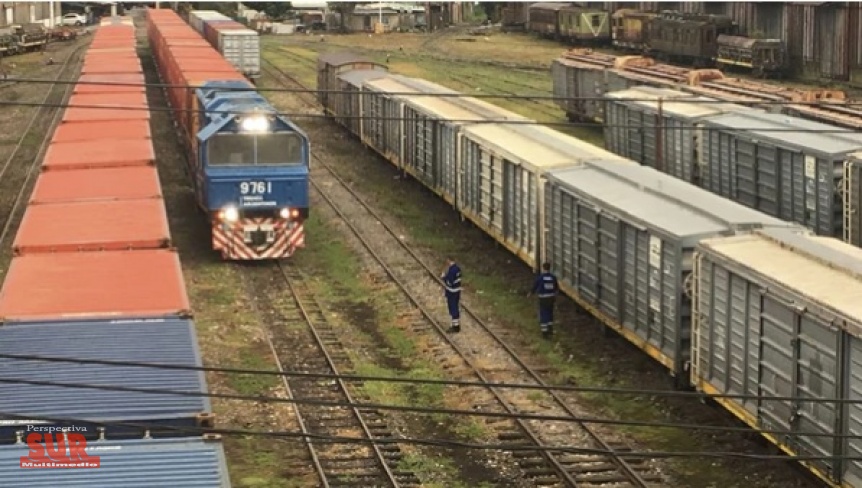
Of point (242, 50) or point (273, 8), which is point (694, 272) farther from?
point (273, 8)

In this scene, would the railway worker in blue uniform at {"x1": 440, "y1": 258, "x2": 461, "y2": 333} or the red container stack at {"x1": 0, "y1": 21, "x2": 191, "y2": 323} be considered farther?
the railway worker in blue uniform at {"x1": 440, "y1": 258, "x2": 461, "y2": 333}

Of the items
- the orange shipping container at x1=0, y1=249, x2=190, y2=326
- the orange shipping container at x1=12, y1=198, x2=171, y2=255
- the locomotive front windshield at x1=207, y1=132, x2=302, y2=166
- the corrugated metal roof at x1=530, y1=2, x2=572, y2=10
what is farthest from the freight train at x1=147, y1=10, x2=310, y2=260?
the corrugated metal roof at x1=530, y1=2, x2=572, y2=10

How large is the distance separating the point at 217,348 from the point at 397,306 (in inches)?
157

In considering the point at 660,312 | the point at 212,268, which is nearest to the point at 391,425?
the point at 660,312

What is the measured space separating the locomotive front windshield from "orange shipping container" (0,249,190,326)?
8193 millimetres

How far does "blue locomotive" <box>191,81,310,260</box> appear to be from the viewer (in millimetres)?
27141

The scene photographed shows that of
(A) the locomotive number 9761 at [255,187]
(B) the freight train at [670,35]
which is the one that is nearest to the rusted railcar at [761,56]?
(B) the freight train at [670,35]

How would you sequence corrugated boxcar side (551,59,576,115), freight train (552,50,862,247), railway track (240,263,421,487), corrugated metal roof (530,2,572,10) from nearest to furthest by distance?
railway track (240,263,421,487), freight train (552,50,862,247), corrugated boxcar side (551,59,576,115), corrugated metal roof (530,2,572,10)

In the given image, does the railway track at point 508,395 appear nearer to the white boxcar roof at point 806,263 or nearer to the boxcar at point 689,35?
the white boxcar roof at point 806,263

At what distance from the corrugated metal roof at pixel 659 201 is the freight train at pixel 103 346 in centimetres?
646

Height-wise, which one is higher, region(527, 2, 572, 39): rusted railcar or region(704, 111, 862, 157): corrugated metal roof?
region(527, 2, 572, 39): rusted railcar

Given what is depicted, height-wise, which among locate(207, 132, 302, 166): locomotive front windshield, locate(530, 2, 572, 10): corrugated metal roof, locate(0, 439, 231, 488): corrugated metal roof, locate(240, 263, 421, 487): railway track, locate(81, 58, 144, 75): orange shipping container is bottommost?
locate(240, 263, 421, 487): railway track

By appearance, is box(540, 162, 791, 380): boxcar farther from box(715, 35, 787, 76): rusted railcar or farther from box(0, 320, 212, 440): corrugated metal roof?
box(715, 35, 787, 76): rusted railcar

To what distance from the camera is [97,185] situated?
25.3 metres
